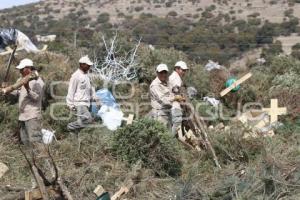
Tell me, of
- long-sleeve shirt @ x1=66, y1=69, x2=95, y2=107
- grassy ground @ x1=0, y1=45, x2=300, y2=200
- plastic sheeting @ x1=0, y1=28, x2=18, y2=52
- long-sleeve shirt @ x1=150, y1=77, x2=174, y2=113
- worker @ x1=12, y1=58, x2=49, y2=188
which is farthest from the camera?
plastic sheeting @ x1=0, y1=28, x2=18, y2=52

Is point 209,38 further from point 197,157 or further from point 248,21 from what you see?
point 197,157

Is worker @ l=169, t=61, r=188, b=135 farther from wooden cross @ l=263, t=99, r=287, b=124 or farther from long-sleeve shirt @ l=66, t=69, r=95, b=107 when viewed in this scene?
wooden cross @ l=263, t=99, r=287, b=124

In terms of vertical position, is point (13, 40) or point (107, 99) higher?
point (13, 40)

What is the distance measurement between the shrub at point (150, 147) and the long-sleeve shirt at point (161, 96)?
0.85m

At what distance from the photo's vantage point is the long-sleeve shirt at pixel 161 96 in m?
9.51

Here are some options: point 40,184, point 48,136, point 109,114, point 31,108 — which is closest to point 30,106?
point 31,108

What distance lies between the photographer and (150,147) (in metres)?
8.54

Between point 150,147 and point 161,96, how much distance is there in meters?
1.22

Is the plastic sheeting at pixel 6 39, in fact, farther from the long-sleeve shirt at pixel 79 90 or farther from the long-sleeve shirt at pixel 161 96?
the long-sleeve shirt at pixel 161 96

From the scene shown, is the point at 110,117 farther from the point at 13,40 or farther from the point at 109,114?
the point at 13,40

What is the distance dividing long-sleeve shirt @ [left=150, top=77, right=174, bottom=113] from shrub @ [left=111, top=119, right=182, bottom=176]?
85 centimetres

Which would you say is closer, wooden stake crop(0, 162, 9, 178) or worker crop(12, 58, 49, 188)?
wooden stake crop(0, 162, 9, 178)

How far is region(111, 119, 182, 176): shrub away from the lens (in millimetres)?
8438

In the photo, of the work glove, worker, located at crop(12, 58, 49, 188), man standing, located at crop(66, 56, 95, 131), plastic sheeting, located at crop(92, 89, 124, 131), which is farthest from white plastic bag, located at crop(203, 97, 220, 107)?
worker, located at crop(12, 58, 49, 188)
